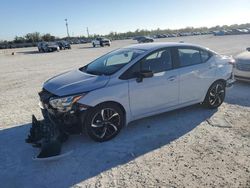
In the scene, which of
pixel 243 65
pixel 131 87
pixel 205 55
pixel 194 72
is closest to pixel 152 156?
pixel 131 87

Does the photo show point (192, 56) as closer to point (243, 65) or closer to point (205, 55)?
point (205, 55)

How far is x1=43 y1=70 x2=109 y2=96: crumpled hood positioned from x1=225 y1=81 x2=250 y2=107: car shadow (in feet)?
12.6

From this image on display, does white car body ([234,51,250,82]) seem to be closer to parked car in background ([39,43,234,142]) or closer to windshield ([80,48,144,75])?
parked car in background ([39,43,234,142])

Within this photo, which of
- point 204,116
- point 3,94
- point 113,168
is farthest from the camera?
point 3,94

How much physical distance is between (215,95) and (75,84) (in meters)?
3.43

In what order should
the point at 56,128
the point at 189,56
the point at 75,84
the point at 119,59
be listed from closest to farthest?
the point at 56,128
the point at 75,84
the point at 119,59
the point at 189,56

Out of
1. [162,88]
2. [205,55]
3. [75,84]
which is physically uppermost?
[205,55]

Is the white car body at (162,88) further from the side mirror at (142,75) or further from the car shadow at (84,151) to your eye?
the car shadow at (84,151)

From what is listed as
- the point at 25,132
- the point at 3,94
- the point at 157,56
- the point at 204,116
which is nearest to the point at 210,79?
the point at 204,116

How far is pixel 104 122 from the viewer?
471 cm

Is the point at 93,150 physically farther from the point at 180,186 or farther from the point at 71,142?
the point at 180,186

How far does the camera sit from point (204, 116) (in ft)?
19.2

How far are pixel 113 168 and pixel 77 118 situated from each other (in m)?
1.11

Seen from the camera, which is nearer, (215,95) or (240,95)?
(215,95)
